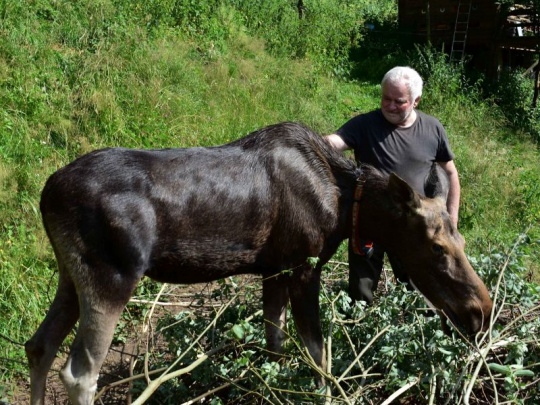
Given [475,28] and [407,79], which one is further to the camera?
[475,28]

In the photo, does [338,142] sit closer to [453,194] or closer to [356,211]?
[356,211]

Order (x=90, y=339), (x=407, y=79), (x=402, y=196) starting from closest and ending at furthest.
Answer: (x=90, y=339) < (x=402, y=196) < (x=407, y=79)

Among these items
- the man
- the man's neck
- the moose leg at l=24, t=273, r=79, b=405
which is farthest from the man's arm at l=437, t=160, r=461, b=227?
the moose leg at l=24, t=273, r=79, b=405

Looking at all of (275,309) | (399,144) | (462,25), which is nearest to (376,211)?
(399,144)

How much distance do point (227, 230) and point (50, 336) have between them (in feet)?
4.29

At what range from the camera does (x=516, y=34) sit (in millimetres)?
19891

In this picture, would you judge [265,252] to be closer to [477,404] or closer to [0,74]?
[477,404]

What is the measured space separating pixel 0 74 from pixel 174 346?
5071 mm

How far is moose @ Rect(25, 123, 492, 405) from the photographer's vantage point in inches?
163

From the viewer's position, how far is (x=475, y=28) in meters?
19.1

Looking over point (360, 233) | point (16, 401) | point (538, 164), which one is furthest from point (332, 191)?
point (538, 164)

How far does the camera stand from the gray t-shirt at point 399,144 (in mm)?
5418

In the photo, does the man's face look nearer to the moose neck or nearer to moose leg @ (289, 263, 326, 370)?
the moose neck


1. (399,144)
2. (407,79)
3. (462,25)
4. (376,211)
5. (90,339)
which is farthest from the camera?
(462,25)
